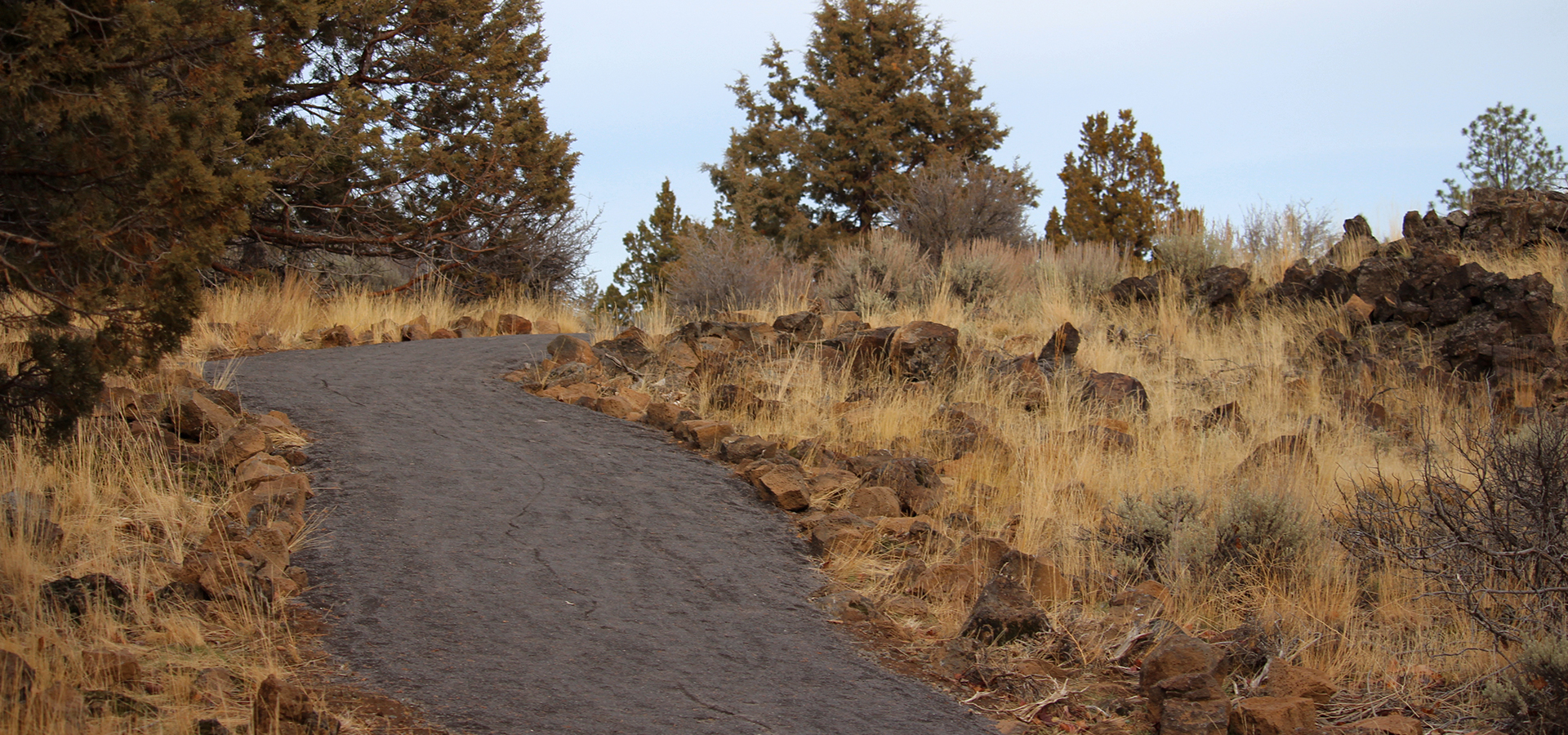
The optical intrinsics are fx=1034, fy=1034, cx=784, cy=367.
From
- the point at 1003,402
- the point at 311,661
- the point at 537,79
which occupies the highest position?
the point at 537,79

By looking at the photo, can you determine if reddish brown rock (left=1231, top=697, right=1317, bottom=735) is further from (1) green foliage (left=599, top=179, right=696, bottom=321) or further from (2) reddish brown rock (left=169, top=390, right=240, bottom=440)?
(1) green foliage (left=599, top=179, right=696, bottom=321)

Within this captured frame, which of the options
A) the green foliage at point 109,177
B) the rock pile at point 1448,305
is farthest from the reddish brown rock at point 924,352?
the green foliage at point 109,177

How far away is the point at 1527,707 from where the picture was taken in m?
3.64

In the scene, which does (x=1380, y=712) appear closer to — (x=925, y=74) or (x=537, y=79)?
(x=537, y=79)

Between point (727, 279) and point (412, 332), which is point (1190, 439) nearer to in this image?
point (727, 279)

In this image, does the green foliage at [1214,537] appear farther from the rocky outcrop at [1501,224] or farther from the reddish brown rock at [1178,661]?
the rocky outcrop at [1501,224]

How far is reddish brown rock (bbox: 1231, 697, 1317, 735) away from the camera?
3670mm

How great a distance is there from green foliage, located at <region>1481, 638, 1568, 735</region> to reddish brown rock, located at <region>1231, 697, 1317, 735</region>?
636mm

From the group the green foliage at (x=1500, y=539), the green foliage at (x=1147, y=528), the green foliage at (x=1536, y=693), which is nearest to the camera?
the green foliage at (x=1536, y=693)

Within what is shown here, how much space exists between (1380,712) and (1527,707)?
491 millimetres

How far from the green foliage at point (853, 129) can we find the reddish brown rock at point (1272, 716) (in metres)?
22.6

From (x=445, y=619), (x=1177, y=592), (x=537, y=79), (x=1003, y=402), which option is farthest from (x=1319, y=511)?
(x=537, y=79)

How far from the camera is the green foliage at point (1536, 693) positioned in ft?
11.6

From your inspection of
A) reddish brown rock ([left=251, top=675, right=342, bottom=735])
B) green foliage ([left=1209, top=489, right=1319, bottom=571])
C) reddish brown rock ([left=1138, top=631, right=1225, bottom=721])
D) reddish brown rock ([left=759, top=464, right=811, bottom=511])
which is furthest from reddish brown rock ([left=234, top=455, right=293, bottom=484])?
green foliage ([left=1209, top=489, right=1319, bottom=571])
